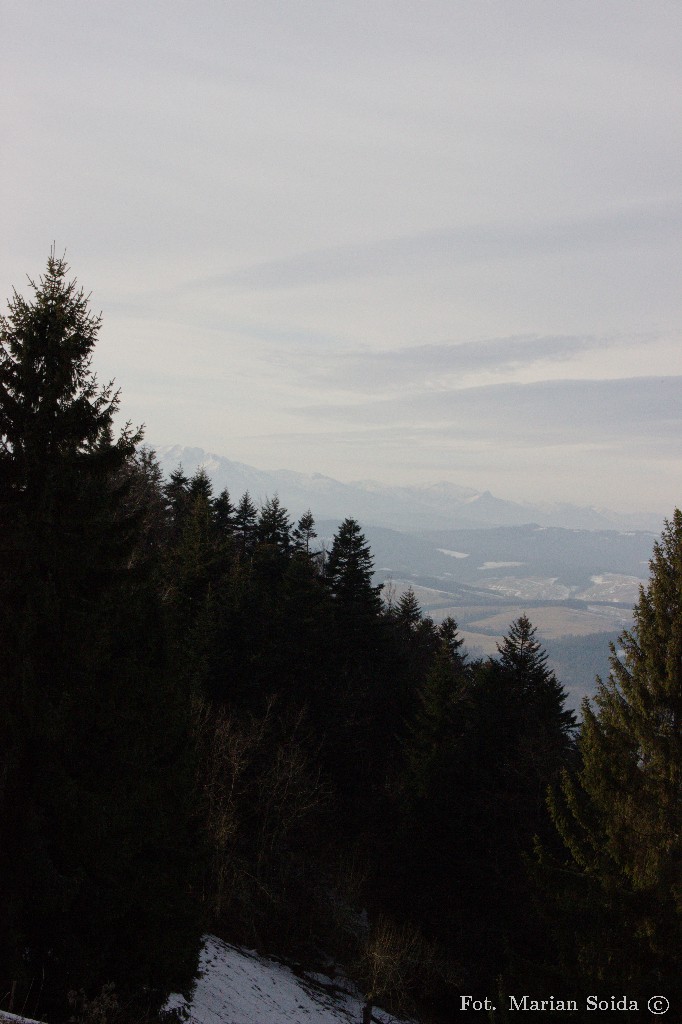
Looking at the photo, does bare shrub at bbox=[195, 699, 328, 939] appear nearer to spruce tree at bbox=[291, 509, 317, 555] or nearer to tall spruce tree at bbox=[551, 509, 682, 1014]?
tall spruce tree at bbox=[551, 509, 682, 1014]

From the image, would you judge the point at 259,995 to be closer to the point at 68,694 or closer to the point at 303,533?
the point at 68,694

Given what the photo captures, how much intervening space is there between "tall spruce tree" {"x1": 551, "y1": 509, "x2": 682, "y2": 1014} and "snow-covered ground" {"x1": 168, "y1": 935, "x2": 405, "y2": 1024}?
8.81 metres

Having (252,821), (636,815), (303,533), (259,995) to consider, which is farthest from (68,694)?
(303,533)

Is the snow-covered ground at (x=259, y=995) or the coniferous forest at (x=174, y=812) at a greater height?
the coniferous forest at (x=174, y=812)

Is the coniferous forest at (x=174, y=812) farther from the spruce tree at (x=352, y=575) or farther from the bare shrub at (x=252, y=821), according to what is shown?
the spruce tree at (x=352, y=575)

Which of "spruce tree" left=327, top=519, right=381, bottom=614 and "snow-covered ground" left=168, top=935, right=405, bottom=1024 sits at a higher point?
"spruce tree" left=327, top=519, right=381, bottom=614

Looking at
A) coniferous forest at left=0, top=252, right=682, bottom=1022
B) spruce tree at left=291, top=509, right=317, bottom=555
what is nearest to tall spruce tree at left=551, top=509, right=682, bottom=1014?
coniferous forest at left=0, top=252, right=682, bottom=1022

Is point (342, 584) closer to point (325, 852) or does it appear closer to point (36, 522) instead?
point (325, 852)

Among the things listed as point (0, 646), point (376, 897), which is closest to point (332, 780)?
point (376, 897)

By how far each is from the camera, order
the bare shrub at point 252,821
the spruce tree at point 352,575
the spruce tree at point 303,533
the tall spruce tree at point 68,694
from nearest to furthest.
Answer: the tall spruce tree at point 68,694 → the bare shrub at point 252,821 → the spruce tree at point 352,575 → the spruce tree at point 303,533

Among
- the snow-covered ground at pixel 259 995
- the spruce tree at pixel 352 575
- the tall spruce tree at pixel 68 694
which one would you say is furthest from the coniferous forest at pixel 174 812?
the spruce tree at pixel 352 575

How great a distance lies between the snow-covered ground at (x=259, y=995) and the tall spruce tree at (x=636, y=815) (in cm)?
881

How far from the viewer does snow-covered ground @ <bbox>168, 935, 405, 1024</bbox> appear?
17734mm

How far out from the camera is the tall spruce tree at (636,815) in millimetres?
13492
